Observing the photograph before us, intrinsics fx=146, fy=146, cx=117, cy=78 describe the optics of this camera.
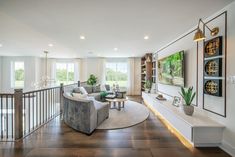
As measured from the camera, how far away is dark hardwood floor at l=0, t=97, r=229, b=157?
8.29ft

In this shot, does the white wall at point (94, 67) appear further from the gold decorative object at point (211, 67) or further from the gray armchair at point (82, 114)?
the gold decorative object at point (211, 67)

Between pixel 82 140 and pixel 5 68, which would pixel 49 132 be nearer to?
pixel 82 140

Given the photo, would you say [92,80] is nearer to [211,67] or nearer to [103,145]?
[103,145]

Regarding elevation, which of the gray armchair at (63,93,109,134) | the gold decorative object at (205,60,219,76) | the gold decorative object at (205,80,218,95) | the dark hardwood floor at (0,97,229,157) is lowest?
the dark hardwood floor at (0,97,229,157)

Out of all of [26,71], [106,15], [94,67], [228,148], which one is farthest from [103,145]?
[26,71]

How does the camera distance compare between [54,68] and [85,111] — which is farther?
[54,68]

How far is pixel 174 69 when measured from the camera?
15.6 ft

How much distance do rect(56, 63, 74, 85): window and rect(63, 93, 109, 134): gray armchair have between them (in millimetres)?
6789

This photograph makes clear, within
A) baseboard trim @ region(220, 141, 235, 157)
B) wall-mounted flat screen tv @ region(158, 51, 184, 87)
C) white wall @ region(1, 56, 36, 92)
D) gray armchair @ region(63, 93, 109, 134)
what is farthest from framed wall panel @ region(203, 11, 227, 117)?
white wall @ region(1, 56, 36, 92)

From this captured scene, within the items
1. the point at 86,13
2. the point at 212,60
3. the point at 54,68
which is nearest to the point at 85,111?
the point at 86,13

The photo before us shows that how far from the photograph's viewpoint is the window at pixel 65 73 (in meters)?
10.4

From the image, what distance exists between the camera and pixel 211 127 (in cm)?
273

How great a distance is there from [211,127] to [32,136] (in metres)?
3.63

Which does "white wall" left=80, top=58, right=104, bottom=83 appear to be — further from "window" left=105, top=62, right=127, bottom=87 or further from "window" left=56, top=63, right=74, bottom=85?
"window" left=56, top=63, right=74, bottom=85
